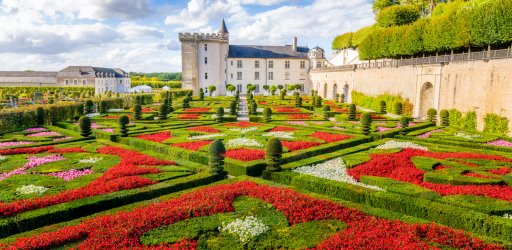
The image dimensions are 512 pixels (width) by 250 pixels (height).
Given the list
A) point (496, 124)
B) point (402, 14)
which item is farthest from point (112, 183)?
point (402, 14)

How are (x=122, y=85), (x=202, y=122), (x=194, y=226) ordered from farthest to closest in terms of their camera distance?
(x=122, y=85), (x=202, y=122), (x=194, y=226)

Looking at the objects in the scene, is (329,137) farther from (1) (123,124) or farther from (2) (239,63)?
(2) (239,63)

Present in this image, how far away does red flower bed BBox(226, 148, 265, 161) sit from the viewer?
14.1 meters

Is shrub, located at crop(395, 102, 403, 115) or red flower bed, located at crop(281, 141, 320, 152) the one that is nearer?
red flower bed, located at crop(281, 141, 320, 152)

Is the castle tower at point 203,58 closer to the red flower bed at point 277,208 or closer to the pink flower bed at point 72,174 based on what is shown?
the pink flower bed at point 72,174

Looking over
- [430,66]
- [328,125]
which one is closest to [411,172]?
[328,125]

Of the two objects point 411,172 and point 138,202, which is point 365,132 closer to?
point 411,172

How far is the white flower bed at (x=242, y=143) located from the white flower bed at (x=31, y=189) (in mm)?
8307

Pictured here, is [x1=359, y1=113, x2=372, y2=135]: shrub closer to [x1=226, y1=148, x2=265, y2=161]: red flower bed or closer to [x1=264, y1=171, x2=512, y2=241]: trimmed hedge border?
[x1=226, y1=148, x2=265, y2=161]: red flower bed

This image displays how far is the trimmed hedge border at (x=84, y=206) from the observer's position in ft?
26.0

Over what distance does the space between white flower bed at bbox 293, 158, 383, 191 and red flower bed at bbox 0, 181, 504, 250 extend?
8.25 ft

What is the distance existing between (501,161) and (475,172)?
8.91 feet

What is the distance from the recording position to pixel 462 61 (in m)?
26.6

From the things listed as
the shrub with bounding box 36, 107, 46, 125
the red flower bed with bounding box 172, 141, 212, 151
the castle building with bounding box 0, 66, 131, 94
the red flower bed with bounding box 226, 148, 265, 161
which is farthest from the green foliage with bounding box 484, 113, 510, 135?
the castle building with bounding box 0, 66, 131, 94
